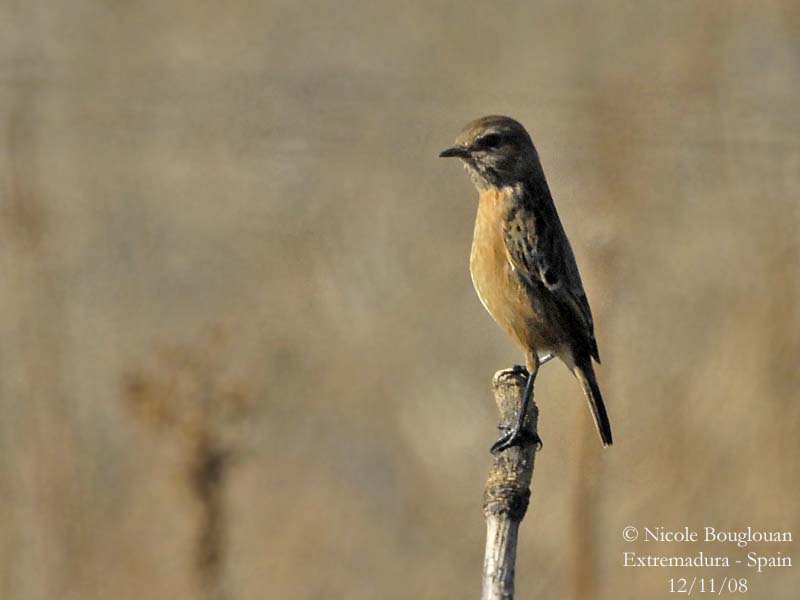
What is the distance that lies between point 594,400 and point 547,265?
0.58m

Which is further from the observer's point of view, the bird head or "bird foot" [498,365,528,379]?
the bird head

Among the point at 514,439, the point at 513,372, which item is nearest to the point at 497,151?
the point at 513,372

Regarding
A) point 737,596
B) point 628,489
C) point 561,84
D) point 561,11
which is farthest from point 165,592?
point 561,11

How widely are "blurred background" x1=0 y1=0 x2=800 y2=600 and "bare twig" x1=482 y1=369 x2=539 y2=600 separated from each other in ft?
3.80

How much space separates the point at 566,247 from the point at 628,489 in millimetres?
1085

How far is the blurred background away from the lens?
22.6ft

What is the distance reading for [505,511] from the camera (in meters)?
4.44

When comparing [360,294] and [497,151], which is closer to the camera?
[497,151]

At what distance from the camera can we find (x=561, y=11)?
29.9ft

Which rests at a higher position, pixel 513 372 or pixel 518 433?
pixel 513 372

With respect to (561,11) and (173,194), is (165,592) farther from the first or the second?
(561,11)

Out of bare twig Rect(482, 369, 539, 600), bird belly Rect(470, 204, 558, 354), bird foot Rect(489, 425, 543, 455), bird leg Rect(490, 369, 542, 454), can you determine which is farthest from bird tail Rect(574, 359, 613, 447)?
bare twig Rect(482, 369, 539, 600)

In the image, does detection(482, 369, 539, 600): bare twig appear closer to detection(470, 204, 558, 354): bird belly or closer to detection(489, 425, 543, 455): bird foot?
detection(489, 425, 543, 455): bird foot

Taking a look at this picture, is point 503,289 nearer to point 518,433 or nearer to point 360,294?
point 518,433
